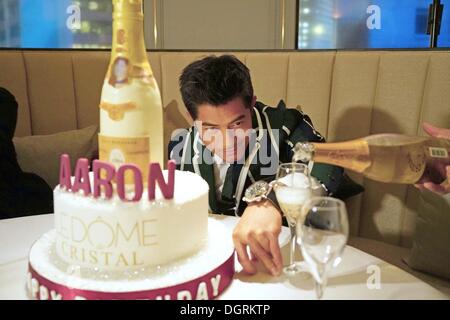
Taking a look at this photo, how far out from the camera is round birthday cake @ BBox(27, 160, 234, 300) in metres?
0.76

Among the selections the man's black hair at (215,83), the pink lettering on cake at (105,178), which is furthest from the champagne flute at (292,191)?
the man's black hair at (215,83)

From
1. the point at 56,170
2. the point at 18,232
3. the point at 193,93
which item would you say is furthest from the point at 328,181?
the point at 56,170

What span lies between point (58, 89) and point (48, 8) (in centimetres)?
120

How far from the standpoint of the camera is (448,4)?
3.06 m

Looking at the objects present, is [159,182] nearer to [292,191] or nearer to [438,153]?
[292,191]

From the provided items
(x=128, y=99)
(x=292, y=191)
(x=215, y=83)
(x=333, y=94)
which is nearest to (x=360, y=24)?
(x=333, y=94)

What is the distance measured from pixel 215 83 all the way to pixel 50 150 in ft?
3.29

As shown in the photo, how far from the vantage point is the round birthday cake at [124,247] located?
2.51 ft

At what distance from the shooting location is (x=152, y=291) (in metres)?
0.74

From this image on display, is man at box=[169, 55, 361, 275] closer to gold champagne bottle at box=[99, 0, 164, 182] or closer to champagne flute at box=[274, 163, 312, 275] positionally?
champagne flute at box=[274, 163, 312, 275]

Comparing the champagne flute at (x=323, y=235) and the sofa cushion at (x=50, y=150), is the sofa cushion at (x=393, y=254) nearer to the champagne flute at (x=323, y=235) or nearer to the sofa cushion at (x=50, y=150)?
the champagne flute at (x=323, y=235)

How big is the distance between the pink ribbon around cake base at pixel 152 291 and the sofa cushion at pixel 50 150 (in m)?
1.26

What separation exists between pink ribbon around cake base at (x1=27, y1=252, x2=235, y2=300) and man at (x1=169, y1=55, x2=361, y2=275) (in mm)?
289
